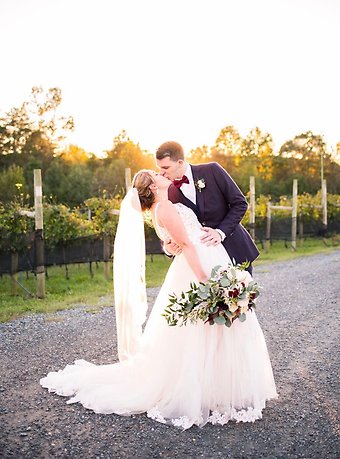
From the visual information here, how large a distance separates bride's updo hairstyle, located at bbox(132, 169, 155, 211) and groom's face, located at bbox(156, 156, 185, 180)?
0.42 ft

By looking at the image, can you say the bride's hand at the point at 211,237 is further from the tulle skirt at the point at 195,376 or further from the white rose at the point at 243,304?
the white rose at the point at 243,304

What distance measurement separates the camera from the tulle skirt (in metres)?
3.72

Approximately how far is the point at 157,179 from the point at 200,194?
41 centimetres

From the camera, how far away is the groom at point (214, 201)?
12.8 feet

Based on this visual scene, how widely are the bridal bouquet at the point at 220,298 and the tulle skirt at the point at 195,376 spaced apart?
0.73 ft

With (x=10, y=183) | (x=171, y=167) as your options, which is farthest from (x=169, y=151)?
(x=10, y=183)

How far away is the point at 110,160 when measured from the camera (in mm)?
34969

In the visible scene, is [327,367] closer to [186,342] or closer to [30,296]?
[186,342]

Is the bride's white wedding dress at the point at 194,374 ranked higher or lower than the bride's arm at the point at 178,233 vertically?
lower

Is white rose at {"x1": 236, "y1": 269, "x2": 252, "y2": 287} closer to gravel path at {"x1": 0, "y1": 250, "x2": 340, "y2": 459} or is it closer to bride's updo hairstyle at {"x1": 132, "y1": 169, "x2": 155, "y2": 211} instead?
bride's updo hairstyle at {"x1": 132, "y1": 169, "x2": 155, "y2": 211}

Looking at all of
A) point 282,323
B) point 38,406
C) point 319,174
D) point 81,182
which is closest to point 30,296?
point 282,323

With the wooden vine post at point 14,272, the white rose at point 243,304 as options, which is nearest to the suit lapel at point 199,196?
the white rose at point 243,304

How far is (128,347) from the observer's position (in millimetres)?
4242

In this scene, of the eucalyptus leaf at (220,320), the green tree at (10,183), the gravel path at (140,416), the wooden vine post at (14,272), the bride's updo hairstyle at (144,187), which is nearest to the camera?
the gravel path at (140,416)
